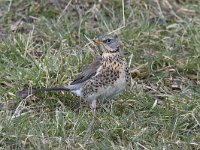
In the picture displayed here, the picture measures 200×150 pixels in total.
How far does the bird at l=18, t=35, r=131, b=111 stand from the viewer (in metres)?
7.29

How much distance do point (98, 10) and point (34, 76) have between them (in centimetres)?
195

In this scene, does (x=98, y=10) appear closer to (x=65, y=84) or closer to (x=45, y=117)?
(x=65, y=84)

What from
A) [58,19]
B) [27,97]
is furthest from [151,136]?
[58,19]

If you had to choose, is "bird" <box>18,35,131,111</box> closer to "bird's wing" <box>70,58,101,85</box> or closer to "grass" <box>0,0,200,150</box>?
"bird's wing" <box>70,58,101,85</box>

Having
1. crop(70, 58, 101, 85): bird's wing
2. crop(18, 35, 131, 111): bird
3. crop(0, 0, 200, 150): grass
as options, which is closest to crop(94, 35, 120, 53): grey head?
crop(18, 35, 131, 111): bird

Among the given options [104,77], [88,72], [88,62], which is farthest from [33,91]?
[88,62]

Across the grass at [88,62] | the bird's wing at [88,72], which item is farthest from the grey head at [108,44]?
the grass at [88,62]

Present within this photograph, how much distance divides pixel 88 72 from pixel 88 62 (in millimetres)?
685

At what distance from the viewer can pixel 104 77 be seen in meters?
7.34

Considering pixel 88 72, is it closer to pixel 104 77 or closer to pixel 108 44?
pixel 104 77

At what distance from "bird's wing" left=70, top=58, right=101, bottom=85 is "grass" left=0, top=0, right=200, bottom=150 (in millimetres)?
229

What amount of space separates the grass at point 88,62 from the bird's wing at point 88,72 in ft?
0.75

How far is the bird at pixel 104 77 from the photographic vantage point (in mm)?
7285

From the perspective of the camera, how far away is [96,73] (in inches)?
291
